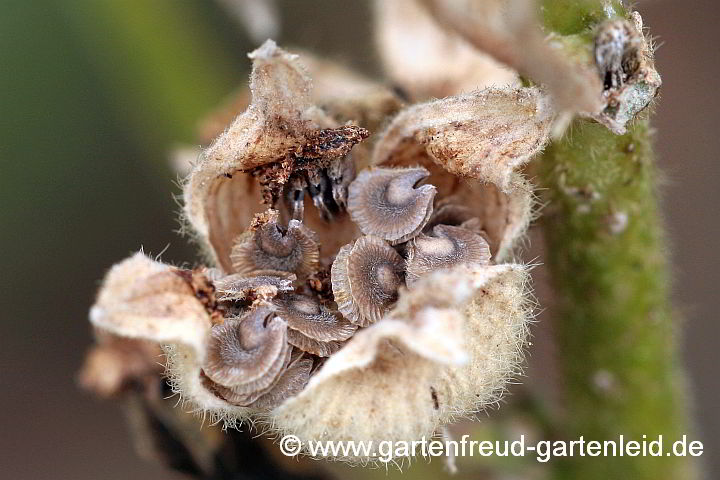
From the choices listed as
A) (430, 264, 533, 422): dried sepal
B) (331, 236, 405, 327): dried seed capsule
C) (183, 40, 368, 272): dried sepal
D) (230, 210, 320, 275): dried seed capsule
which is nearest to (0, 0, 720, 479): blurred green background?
(183, 40, 368, 272): dried sepal

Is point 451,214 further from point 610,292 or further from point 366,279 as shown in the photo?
point 610,292

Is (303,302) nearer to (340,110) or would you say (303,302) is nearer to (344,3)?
(340,110)

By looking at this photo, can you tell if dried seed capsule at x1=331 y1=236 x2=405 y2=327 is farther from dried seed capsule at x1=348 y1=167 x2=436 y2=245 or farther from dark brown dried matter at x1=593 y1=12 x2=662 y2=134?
dark brown dried matter at x1=593 y1=12 x2=662 y2=134

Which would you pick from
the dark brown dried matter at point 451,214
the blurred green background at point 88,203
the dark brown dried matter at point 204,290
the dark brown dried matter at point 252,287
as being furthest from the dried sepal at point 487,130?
the blurred green background at point 88,203

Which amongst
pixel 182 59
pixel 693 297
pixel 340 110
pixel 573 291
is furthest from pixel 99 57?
pixel 693 297

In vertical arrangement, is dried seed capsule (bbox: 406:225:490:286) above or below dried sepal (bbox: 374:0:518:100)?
below

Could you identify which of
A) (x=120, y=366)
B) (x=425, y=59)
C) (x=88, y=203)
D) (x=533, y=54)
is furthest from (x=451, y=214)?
(x=88, y=203)

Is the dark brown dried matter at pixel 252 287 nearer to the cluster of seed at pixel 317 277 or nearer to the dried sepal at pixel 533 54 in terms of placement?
the cluster of seed at pixel 317 277
